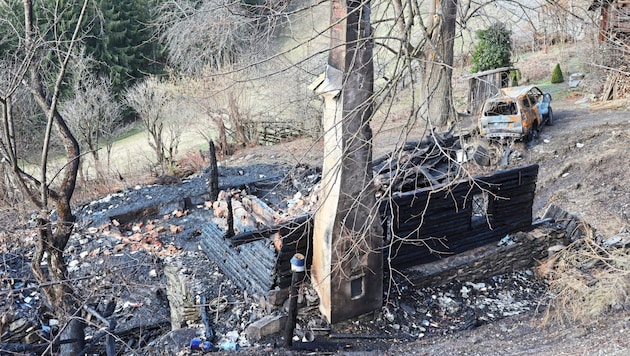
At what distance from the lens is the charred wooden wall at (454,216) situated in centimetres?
839

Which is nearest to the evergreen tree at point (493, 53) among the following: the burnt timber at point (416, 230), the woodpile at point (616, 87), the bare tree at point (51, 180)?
the woodpile at point (616, 87)

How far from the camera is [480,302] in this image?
8.54 m

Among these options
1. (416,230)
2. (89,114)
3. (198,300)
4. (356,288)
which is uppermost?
(89,114)

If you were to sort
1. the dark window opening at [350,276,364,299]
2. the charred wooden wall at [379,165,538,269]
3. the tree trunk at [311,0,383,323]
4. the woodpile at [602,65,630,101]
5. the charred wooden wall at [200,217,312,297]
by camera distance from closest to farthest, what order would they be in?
the tree trunk at [311,0,383,323] → the dark window opening at [350,276,364,299] → the charred wooden wall at [200,217,312,297] → the charred wooden wall at [379,165,538,269] → the woodpile at [602,65,630,101]

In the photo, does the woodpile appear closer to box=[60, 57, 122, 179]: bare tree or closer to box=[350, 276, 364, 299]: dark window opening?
box=[350, 276, 364, 299]: dark window opening

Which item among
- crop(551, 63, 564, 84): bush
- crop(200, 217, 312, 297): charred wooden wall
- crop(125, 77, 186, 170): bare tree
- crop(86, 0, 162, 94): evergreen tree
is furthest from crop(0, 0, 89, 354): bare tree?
crop(551, 63, 564, 84): bush

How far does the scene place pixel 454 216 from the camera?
29.3 feet

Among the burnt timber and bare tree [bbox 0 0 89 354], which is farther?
the burnt timber

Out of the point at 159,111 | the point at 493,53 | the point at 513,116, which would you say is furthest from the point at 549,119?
the point at 159,111

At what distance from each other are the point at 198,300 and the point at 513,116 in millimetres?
10694

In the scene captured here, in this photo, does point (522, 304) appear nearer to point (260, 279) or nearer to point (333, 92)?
point (260, 279)

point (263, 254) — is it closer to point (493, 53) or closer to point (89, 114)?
point (89, 114)

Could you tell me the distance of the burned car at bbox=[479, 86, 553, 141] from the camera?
→ 1512 cm

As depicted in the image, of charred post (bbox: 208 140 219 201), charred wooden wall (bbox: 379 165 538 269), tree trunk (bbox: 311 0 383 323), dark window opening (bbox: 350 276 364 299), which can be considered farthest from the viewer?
charred post (bbox: 208 140 219 201)
